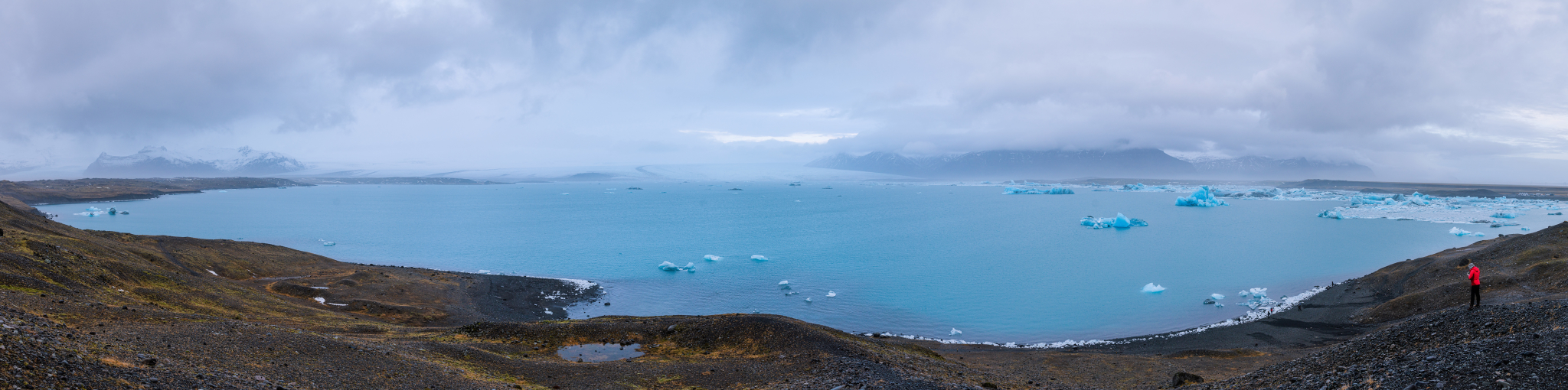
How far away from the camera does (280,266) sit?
4506cm

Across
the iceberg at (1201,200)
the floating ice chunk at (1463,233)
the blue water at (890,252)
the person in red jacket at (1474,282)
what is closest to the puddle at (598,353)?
the blue water at (890,252)

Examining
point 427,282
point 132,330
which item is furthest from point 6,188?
point 132,330

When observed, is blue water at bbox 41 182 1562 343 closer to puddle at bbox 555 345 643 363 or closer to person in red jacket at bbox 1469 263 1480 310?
person in red jacket at bbox 1469 263 1480 310

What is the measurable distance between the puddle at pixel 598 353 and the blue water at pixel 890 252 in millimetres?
17334

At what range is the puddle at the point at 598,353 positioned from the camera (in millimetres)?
23000

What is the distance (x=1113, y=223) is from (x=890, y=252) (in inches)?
1669

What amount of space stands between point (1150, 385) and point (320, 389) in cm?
2369

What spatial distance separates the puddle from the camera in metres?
23.0

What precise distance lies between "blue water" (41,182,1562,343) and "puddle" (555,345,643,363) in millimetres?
17334

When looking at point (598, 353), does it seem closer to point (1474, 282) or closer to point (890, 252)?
point (1474, 282)

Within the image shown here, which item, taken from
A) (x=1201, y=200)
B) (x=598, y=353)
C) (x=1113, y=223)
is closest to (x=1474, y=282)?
(x=598, y=353)

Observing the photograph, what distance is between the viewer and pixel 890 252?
7062 centimetres

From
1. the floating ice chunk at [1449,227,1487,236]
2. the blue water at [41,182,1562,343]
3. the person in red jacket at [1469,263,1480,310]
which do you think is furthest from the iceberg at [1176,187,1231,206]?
the person in red jacket at [1469,263,1480,310]

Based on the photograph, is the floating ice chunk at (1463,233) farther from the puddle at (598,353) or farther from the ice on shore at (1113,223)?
the puddle at (598,353)
